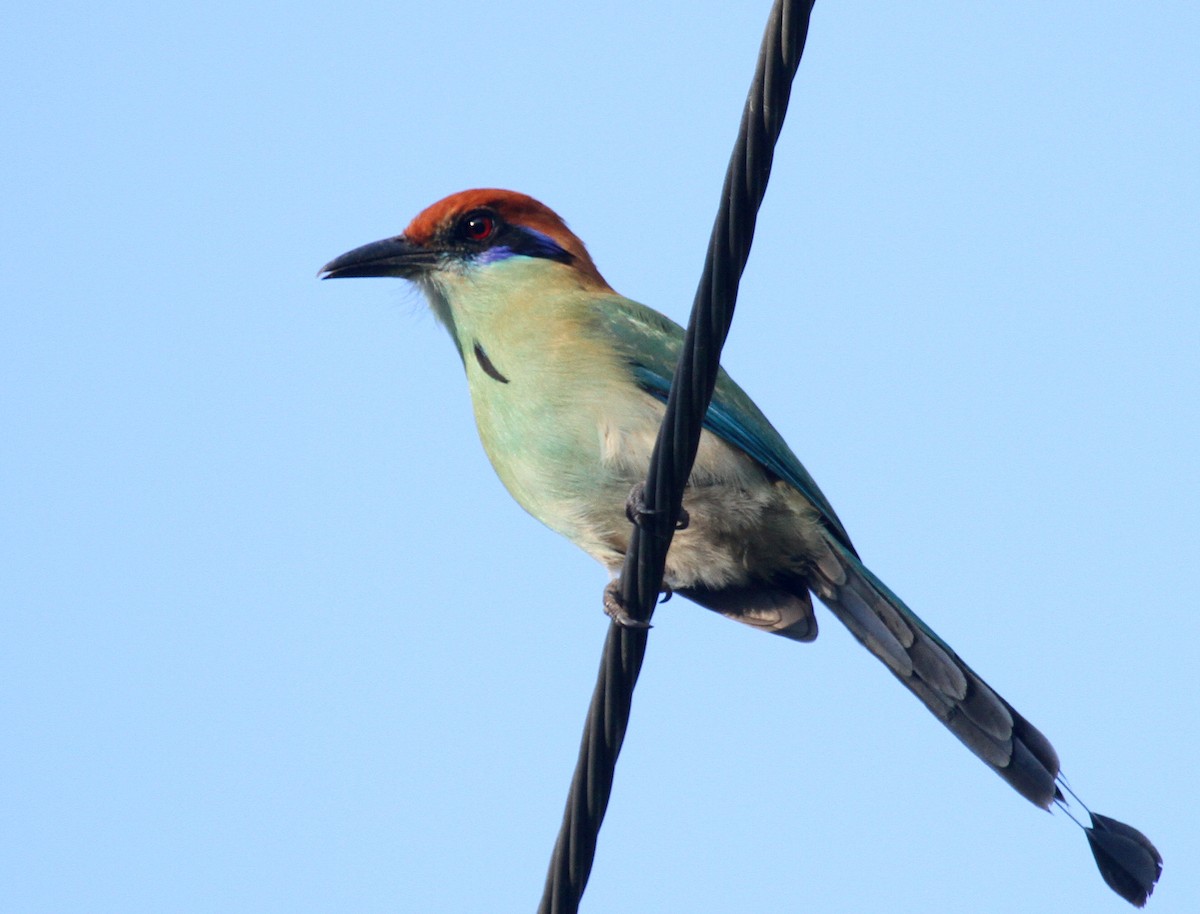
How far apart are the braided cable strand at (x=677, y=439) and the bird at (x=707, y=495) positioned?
1.39 meters

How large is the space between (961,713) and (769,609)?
75cm

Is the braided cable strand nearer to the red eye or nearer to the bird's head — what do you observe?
the bird's head

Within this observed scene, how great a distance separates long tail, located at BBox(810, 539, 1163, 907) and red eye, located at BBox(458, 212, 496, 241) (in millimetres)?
1848

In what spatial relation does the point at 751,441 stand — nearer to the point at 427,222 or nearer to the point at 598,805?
the point at 427,222

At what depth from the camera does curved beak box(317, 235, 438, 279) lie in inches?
219

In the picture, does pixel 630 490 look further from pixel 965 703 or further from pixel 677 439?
pixel 677 439

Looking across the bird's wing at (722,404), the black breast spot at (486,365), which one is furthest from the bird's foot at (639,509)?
the black breast spot at (486,365)

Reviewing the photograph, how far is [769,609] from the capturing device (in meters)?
4.97

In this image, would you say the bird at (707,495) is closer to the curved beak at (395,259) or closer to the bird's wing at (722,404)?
the bird's wing at (722,404)

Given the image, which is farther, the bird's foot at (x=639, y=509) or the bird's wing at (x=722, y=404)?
the bird's wing at (x=722, y=404)

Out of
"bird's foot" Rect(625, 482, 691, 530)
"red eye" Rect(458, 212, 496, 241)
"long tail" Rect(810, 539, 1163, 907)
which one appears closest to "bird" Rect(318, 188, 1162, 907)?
"long tail" Rect(810, 539, 1163, 907)

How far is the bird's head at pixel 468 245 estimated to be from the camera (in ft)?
18.1

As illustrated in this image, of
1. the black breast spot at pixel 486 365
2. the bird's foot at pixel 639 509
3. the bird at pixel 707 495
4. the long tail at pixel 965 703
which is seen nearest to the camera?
the bird's foot at pixel 639 509

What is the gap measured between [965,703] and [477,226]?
259 cm
